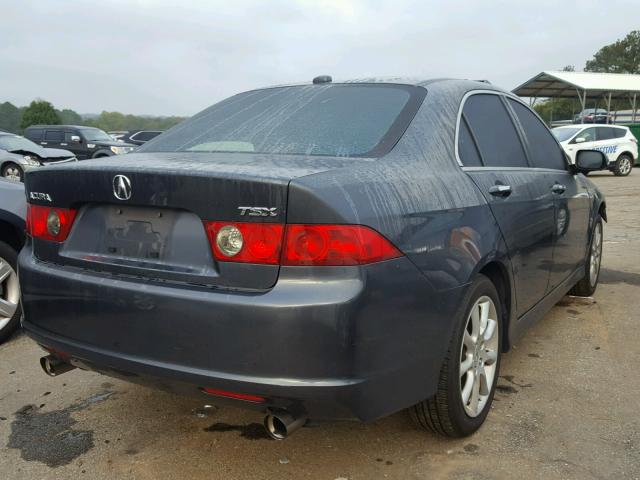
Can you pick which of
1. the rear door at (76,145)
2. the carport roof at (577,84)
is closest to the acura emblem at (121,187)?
the rear door at (76,145)

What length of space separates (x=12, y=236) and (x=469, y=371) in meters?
3.22

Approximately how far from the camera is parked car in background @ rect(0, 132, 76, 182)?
1453 centimetres

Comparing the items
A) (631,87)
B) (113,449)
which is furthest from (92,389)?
(631,87)

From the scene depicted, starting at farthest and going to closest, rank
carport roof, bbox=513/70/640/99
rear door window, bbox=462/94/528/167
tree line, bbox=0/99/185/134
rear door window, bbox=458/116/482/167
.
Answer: tree line, bbox=0/99/185/134 < carport roof, bbox=513/70/640/99 < rear door window, bbox=462/94/528/167 < rear door window, bbox=458/116/482/167

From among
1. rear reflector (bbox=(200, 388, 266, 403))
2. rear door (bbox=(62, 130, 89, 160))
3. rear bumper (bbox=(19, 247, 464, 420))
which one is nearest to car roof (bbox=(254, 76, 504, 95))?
rear bumper (bbox=(19, 247, 464, 420))

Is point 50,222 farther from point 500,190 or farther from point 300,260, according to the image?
point 500,190

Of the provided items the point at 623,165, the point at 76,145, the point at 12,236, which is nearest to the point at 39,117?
the point at 76,145

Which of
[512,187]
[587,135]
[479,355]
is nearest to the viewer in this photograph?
[479,355]

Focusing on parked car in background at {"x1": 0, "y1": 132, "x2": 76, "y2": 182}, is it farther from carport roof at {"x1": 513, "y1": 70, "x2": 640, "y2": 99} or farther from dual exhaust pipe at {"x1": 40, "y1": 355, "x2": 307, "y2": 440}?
carport roof at {"x1": 513, "y1": 70, "x2": 640, "y2": 99}

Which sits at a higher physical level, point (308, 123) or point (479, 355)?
point (308, 123)

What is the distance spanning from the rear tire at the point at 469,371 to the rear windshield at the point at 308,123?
29.9 inches

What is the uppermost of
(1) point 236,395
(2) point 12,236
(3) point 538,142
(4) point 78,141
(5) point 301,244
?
(4) point 78,141

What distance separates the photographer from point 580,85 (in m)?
28.1

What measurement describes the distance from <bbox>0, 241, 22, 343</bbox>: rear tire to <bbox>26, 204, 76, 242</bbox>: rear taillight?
5.26ft
